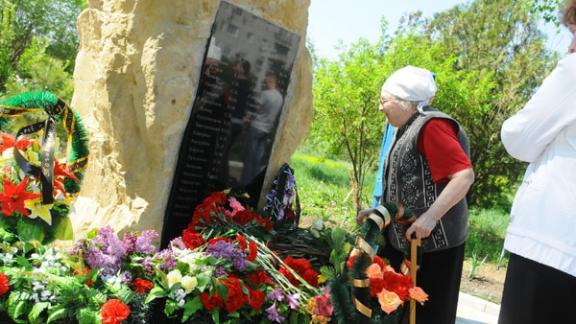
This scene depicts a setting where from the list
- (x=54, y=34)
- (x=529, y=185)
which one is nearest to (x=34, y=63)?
(x=54, y=34)

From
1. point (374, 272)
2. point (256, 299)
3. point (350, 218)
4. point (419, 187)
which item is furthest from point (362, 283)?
point (350, 218)

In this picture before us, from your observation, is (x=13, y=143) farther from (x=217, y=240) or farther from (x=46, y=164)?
(x=217, y=240)

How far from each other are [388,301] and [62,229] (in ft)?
5.16

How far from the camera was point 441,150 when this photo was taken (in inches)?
91.3

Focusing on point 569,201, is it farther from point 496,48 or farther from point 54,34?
point 54,34

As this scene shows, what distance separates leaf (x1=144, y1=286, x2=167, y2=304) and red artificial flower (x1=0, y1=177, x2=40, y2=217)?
676 mm

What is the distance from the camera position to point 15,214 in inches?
95.3

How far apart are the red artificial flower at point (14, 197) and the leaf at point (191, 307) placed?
0.84 meters

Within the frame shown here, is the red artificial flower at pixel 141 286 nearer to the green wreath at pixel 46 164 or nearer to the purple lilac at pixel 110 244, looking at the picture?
the purple lilac at pixel 110 244

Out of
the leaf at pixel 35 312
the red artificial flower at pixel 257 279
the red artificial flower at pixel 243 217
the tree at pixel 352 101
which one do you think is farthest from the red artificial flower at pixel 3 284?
the tree at pixel 352 101

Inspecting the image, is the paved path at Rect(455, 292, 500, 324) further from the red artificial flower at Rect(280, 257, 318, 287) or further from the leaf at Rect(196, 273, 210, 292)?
the leaf at Rect(196, 273, 210, 292)

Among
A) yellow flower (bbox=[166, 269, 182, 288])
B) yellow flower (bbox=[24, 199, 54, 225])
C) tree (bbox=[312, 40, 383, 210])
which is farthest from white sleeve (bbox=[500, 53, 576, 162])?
tree (bbox=[312, 40, 383, 210])

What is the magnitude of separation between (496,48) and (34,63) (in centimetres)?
1141

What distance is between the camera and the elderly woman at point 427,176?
232cm
